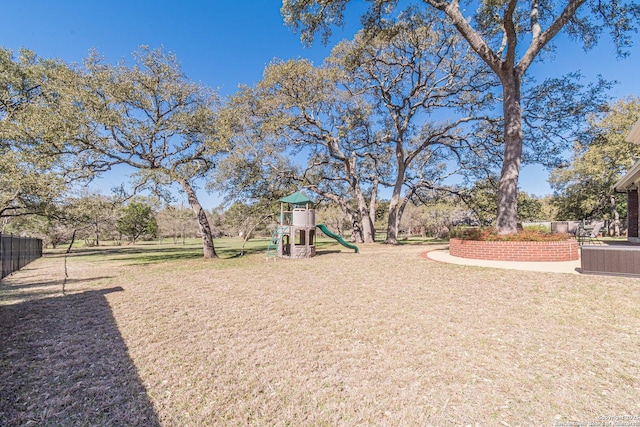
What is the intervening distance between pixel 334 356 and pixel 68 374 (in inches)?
108

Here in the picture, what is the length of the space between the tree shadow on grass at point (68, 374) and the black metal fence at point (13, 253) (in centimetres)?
497

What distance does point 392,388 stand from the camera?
2398mm

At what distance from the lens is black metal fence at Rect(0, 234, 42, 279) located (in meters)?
7.88

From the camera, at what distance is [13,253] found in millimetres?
9281

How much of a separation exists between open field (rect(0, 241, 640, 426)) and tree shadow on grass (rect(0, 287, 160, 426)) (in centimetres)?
2

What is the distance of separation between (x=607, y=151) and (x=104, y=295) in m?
32.5

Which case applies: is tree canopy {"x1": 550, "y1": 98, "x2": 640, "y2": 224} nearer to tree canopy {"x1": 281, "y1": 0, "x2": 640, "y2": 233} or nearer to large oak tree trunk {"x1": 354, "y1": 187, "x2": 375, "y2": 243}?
tree canopy {"x1": 281, "y1": 0, "x2": 640, "y2": 233}

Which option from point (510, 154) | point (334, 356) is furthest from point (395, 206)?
point (334, 356)

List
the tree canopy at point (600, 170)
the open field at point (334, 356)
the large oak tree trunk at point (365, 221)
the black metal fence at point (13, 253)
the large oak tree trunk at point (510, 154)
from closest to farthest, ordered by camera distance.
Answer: the open field at point (334, 356)
the black metal fence at point (13, 253)
the large oak tree trunk at point (510, 154)
the large oak tree trunk at point (365, 221)
the tree canopy at point (600, 170)

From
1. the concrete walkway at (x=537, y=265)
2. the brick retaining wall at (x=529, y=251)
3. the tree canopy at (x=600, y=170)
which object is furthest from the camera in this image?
the tree canopy at (x=600, y=170)

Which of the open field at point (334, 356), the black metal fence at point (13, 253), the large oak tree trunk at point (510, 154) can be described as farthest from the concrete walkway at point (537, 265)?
the black metal fence at point (13, 253)

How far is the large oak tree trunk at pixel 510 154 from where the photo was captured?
937cm

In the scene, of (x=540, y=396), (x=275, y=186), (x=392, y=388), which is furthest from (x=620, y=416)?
(x=275, y=186)

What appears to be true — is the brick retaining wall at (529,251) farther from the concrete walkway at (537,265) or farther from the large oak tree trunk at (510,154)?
the large oak tree trunk at (510,154)
